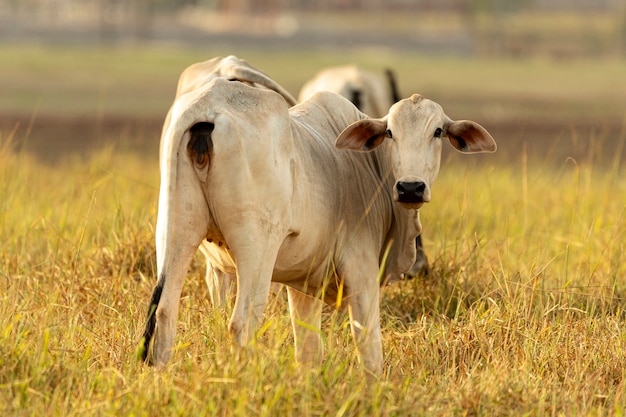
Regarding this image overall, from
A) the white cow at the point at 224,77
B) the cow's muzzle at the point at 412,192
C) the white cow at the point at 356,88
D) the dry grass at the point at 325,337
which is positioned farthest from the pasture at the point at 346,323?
the white cow at the point at 356,88

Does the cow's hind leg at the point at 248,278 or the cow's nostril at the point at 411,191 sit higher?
the cow's nostril at the point at 411,191

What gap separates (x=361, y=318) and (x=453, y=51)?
39.9 metres

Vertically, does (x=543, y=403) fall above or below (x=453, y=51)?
above

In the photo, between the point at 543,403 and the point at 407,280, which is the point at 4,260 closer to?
the point at 407,280

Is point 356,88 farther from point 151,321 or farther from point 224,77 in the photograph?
point 151,321

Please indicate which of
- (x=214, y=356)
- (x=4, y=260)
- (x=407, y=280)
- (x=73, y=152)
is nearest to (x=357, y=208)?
(x=214, y=356)

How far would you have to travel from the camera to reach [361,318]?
4.28m

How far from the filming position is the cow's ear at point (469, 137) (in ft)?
14.5

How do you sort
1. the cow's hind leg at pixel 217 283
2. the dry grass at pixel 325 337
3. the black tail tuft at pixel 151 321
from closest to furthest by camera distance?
the dry grass at pixel 325 337
the black tail tuft at pixel 151 321
the cow's hind leg at pixel 217 283

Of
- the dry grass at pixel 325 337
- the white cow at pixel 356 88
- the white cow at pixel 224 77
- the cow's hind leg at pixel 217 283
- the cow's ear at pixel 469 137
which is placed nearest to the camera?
the dry grass at pixel 325 337

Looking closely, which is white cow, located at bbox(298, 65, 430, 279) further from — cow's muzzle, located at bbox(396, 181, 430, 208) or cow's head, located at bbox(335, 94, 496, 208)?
cow's muzzle, located at bbox(396, 181, 430, 208)

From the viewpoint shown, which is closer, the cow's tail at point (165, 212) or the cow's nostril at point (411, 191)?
the cow's tail at point (165, 212)

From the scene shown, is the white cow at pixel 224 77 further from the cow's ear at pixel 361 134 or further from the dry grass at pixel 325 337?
the cow's ear at pixel 361 134

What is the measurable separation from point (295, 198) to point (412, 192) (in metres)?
0.42
